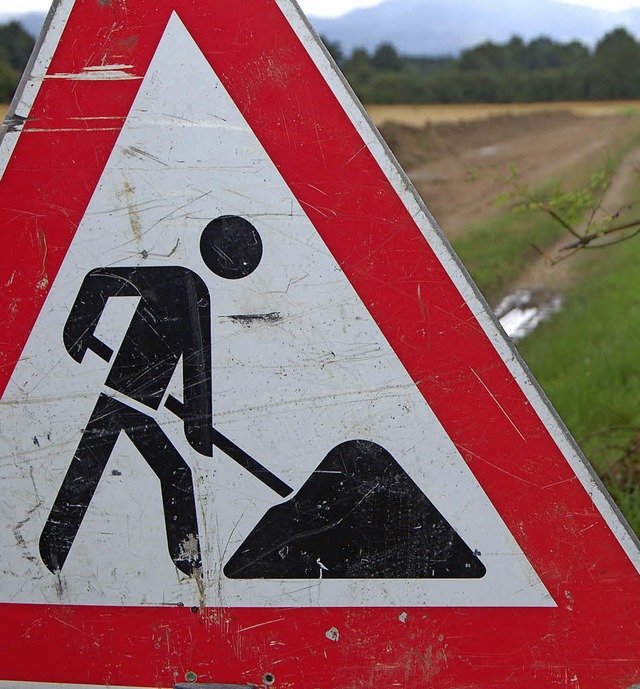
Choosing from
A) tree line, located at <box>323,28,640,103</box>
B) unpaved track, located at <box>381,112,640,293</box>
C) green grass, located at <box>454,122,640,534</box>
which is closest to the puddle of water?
green grass, located at <box>454,122,640,534</box>

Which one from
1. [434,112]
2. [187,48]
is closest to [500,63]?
[434,112]

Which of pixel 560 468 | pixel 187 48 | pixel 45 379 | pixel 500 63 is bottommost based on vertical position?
pixel 500 63

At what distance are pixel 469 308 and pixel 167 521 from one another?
27.1 inches

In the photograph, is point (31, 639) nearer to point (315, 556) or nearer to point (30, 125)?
point (315, 556)

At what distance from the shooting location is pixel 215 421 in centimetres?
159

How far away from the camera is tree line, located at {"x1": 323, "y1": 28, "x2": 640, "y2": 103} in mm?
41156

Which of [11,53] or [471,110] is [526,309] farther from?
[471,110]

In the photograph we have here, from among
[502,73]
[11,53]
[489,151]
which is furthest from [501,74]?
[11,53]

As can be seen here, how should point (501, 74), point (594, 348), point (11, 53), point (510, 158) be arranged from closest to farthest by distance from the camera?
point (594, 348) → point (510, 158) → point (11, 53) → point (501, 74)

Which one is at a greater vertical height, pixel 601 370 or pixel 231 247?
pixel 231 247

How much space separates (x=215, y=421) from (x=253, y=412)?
73mm

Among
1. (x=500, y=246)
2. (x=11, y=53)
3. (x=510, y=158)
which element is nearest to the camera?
(x=500, y=246)

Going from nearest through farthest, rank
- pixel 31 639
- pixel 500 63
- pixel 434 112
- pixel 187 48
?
pixel 187 48 → pixel 31 639 → pixel 434 112 → pixel 500 63

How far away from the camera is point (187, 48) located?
1519 millimetres
